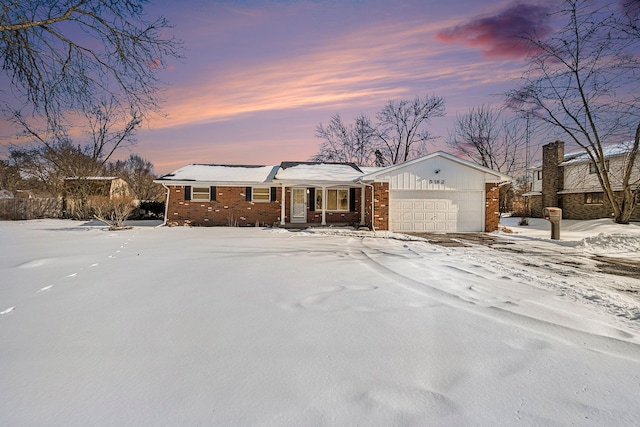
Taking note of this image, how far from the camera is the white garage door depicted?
14859mm

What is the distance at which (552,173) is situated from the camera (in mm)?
24000

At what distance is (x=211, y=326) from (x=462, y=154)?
32240 millimetres

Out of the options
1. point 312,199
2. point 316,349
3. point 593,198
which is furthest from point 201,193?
point 593,198

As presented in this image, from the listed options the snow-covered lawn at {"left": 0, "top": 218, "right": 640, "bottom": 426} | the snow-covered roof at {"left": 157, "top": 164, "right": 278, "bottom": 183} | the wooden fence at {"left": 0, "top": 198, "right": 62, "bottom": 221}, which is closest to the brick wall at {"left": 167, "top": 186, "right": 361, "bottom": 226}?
the snow-covered roof at {"left": 157, "top": 164, "right": 278, "bottom": 183}

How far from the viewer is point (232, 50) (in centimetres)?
889

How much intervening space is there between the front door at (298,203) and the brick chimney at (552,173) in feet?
63.4

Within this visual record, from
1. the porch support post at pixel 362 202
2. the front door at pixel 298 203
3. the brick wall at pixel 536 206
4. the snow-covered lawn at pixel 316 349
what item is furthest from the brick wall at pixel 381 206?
the brick wall at pixel 536 206

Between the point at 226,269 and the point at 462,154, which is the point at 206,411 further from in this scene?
the point at 462,154

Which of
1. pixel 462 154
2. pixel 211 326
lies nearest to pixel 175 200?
pixel 211 326

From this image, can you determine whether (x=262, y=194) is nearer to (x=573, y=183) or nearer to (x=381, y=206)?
(x=381, y=206)

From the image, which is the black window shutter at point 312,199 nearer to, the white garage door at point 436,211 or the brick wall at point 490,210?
the white garage door at point 436,211

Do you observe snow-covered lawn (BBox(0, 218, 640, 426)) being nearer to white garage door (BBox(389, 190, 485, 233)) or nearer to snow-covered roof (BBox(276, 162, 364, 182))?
white garage door (BBox(389, 190, 485, 233))

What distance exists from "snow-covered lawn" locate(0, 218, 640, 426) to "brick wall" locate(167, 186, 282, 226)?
1186 centimetres

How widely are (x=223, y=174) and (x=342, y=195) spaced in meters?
7.05
